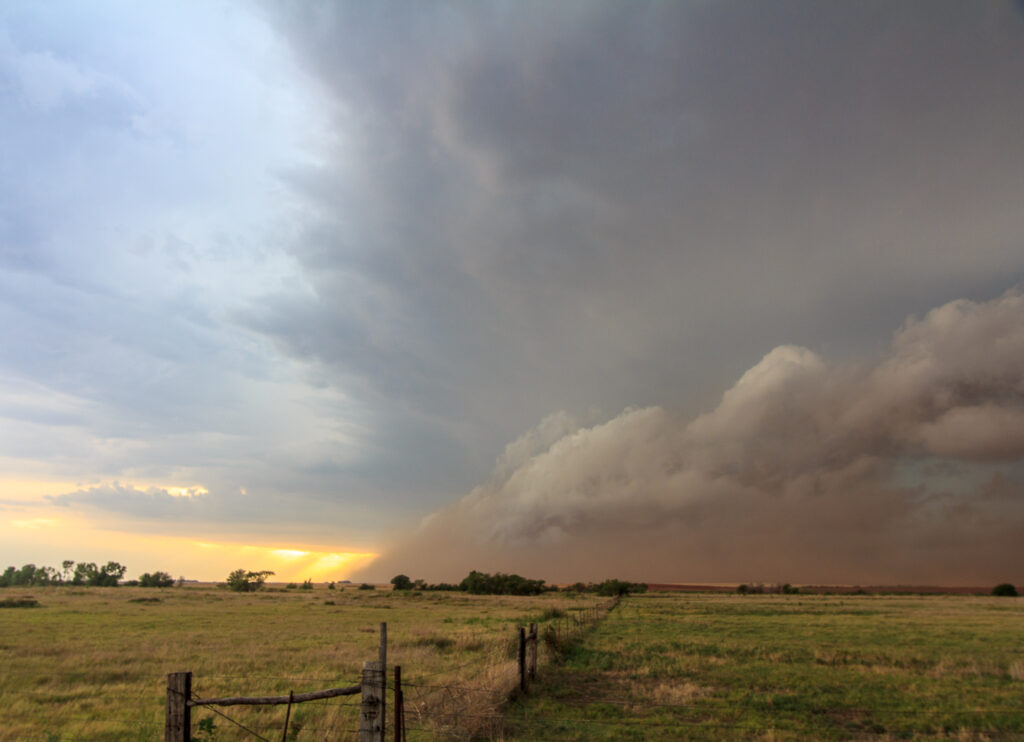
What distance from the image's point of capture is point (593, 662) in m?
24.2

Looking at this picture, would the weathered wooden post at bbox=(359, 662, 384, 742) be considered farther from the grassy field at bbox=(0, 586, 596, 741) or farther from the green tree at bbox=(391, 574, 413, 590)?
the green tree at bbox=(391, 574, 413, 590)

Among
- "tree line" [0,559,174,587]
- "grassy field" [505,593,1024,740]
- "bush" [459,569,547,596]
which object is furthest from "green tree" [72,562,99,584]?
"grassy field" [505,593,1024,740]

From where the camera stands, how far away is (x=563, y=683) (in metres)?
19.6

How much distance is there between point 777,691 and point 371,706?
16.1 metres

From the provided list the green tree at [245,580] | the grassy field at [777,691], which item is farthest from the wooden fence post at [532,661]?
the green tree at [245,580]

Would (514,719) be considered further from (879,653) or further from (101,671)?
(879,653)

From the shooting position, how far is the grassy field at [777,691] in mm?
14117

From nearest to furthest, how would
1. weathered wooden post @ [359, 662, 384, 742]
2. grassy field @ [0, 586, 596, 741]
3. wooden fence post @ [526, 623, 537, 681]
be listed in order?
weathered wooden post @ [359, 662, 384, 742] < grassy field @ [0, 586, 596, 741] < wooden fence post @ [526, 623, 537, 681]

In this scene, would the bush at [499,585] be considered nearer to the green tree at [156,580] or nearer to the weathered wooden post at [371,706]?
the green tree at [156,580]

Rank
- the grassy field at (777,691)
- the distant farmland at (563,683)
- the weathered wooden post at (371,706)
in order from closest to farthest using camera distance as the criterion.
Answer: the weathered wooden post at (371,706) → the distant farmland at (563,683) → the grassy field at (777,691)

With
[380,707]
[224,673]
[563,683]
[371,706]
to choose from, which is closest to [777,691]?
[563,683]

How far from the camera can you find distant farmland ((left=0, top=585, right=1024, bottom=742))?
45.4 feet

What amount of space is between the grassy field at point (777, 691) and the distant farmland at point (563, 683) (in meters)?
0.08

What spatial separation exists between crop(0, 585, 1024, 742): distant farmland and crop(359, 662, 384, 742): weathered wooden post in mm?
3647
